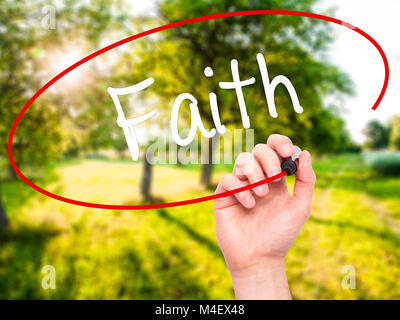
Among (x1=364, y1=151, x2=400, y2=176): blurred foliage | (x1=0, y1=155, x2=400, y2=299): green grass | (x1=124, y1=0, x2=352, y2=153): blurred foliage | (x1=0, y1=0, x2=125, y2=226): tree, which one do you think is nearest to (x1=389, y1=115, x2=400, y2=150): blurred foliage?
(x1=364, y1=151, x2=400, y2=176): blurred foliage

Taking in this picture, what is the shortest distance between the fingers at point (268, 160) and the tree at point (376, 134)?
80.5 meters

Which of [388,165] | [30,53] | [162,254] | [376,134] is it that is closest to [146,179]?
[162,254]

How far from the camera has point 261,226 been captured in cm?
189

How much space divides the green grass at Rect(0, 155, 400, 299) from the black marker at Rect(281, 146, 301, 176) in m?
3.95

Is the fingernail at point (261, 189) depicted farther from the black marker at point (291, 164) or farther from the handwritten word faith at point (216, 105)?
the handwritten word faith at point (216, 105)

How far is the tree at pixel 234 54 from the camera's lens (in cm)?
652

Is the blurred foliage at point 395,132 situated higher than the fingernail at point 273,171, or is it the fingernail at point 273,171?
the blurred foliage at point 395,132

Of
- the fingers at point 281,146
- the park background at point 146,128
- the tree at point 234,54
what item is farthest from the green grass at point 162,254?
the fingers at point 281,146

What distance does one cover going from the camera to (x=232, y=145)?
9.27 m

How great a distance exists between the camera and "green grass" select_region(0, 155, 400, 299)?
5.05 m

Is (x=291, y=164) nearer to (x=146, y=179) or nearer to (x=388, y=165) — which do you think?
(x=146, y=179)

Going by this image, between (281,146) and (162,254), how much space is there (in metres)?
5.47

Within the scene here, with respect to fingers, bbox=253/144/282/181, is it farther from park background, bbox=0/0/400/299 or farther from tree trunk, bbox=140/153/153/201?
tree trunk, bbox=140/153/153/201
